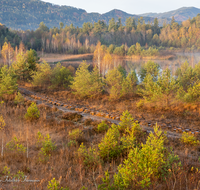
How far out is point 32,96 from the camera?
826 inches

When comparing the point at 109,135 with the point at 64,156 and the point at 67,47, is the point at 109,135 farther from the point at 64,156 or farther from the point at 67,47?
the point at 67,47

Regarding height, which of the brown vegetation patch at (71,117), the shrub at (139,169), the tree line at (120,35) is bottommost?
the brown vegetation patch at (71,117)

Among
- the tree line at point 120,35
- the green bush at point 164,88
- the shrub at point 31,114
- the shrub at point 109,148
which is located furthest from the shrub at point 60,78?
the tree line at point 120,35

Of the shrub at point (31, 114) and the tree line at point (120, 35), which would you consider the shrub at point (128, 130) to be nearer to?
the shrub at point (31, 114)

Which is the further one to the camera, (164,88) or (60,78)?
(60,78)

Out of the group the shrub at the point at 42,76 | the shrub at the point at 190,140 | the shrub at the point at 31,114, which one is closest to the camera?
the shrub at the point at 190,140

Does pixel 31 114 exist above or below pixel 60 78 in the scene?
below

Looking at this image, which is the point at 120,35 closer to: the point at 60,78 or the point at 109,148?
the point at 60,78

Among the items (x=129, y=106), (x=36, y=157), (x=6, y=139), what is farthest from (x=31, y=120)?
(x=129, y=106)

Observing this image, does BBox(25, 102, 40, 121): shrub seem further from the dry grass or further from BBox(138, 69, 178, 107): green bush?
BBox(138, 69, 178, 107): green bush

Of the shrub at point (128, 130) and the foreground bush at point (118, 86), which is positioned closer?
the shrub at point (128, 130)

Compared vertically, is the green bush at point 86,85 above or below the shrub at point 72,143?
above

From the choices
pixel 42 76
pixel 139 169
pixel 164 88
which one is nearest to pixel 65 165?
pixel 139 169

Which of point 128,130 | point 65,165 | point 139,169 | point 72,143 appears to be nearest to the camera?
point 139,169
